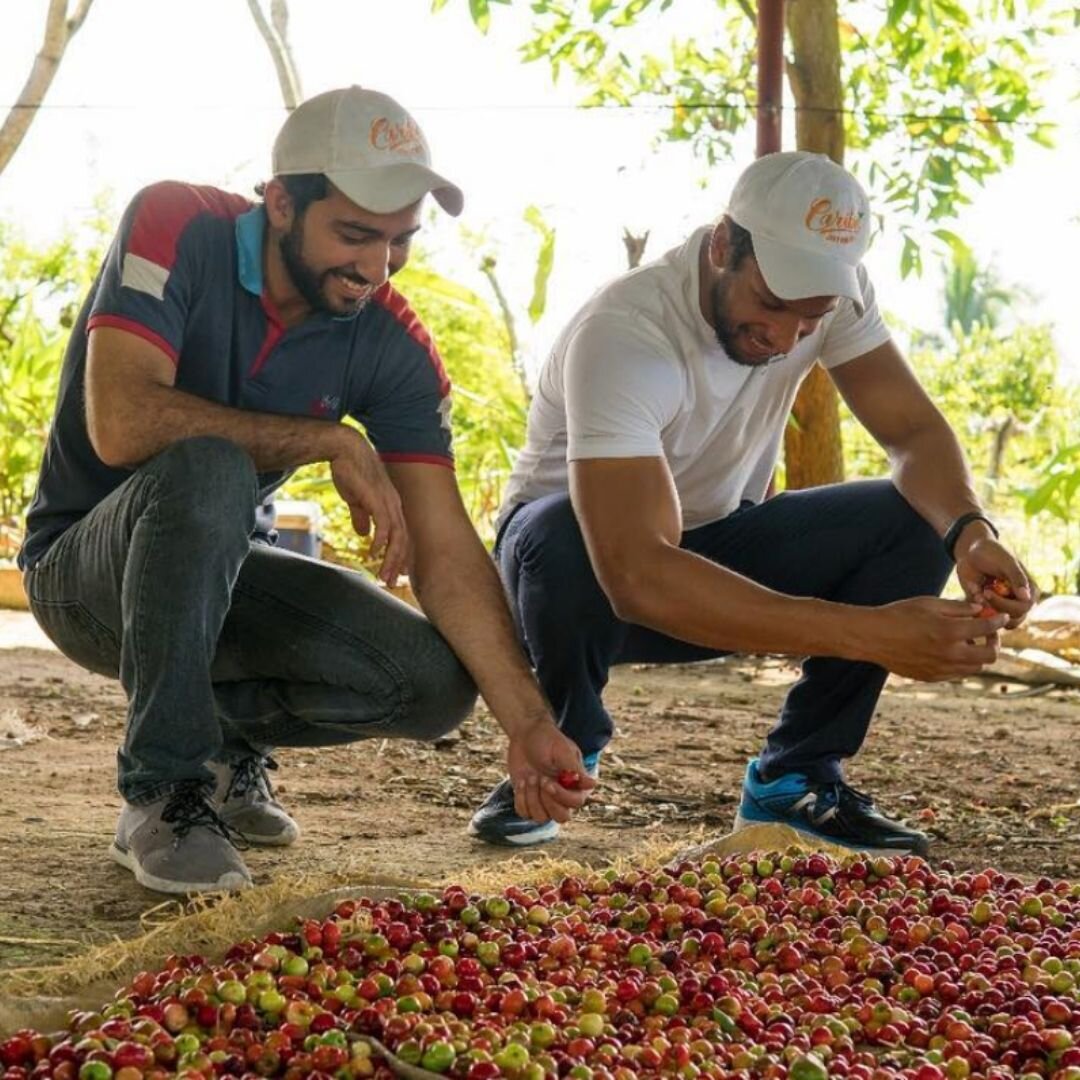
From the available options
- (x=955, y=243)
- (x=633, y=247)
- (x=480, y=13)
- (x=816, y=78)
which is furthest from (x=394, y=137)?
(x=633, y=247)

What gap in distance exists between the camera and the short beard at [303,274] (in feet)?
8.70

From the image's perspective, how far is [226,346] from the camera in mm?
2707

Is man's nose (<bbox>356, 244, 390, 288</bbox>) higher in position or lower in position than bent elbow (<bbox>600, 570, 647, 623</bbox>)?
higher

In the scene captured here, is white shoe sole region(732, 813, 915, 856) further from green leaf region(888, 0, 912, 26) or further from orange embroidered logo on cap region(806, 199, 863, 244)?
green leaf region(888, 0, 912, 26)

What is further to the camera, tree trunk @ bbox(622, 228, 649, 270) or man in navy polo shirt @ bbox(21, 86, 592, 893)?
tree trunk @ bbox(622, 228, 649, 270)

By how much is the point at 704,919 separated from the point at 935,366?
12413mm

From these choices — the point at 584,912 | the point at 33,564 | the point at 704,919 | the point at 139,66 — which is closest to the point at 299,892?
the point at 584,912

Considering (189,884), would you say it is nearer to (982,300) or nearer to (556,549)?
(556,549)

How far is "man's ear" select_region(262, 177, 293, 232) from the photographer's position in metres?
2.66

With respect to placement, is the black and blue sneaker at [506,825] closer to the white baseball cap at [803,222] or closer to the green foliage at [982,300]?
the white baseball cap at [803,222]

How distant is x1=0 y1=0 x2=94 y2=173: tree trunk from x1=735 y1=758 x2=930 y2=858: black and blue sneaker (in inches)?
179

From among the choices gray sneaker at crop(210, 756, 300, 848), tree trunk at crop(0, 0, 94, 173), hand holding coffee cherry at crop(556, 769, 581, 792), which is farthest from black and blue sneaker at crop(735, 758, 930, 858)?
tree trunk at crop(0, 0, 94, 173)

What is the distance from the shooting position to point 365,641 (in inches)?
106

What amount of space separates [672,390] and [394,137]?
0.66 metres
